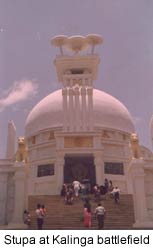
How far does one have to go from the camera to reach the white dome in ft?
101

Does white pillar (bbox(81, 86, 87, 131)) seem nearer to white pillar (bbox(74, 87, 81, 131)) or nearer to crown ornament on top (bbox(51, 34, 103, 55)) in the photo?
white pillar (bbox(74, 87, 81, 131))

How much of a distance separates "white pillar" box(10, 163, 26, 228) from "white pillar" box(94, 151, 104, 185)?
808cm

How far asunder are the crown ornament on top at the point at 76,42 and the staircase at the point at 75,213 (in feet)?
46.7

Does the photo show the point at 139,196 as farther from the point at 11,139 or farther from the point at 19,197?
the point at 11,139

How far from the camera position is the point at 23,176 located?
18.5 meters

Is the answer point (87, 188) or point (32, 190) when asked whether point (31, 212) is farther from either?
point (32, 190)

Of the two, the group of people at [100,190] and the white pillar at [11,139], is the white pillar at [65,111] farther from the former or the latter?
the white pillar at [11,139]

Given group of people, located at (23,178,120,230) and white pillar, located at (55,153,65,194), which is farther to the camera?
white pillar, located at (55,153,65,194)

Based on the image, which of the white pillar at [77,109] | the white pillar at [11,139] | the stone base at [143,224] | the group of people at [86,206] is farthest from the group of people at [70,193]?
the white pillar at [11,139]

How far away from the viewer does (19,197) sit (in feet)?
58.6

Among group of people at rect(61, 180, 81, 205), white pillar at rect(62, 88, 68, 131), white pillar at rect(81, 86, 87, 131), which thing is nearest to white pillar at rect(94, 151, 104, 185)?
white pillar at rect(81, 86, 87, 131)

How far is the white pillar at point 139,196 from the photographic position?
1634 centimetres

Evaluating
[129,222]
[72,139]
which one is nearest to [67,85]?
[72,139]

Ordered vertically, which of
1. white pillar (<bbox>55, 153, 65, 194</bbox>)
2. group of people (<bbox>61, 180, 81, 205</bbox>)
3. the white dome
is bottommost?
group of people (<bbox>61, 180, 81, 205</bbox>)
